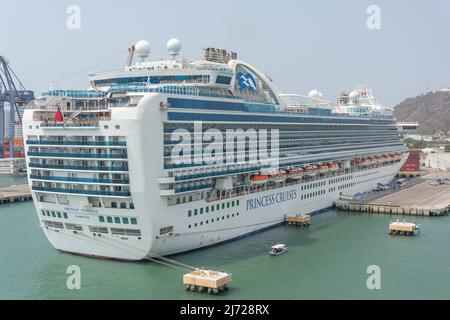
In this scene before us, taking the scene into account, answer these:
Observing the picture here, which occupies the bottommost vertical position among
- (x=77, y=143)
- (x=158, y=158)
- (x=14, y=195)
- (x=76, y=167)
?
(x=14, y=195)

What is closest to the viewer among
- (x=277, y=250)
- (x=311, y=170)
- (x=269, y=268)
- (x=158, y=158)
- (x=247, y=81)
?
(x=158, y=158)

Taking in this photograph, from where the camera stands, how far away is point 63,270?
94.6 feet

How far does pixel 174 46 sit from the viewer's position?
117 ft

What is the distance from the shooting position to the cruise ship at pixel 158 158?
2809 cm

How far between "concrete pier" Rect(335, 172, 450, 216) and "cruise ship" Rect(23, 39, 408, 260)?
35.6ft

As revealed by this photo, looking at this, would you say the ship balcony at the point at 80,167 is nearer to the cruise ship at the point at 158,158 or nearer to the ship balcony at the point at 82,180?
the cruise ship at the point at 158,158

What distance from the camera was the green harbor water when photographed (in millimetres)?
25812

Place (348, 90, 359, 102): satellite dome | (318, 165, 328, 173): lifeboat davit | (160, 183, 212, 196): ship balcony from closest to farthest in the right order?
1. (160, 183, 212, 196): ship balcony
2. (318, 165, 328, 173): lifeboat davit
3. (348, 90, 359, 102): satellite dome

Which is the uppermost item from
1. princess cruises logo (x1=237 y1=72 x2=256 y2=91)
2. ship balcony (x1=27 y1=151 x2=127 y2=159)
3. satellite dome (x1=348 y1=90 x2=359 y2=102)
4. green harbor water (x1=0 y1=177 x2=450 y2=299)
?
satellite dome (x1=348 y1=90 x2=359 y2=102)

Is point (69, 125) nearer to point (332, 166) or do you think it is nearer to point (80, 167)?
point (80, 167)

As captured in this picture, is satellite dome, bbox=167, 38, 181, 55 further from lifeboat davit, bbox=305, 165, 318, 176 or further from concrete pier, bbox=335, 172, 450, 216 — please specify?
concrete pier, bbox=335, 172, 450, 216

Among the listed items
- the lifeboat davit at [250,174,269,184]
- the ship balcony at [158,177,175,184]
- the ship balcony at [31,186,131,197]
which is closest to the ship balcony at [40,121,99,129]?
the ship balcony at [31,186,131,197]

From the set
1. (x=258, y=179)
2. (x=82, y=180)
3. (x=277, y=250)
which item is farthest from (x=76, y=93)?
(x=277, y=250)

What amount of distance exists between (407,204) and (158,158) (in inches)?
1196
